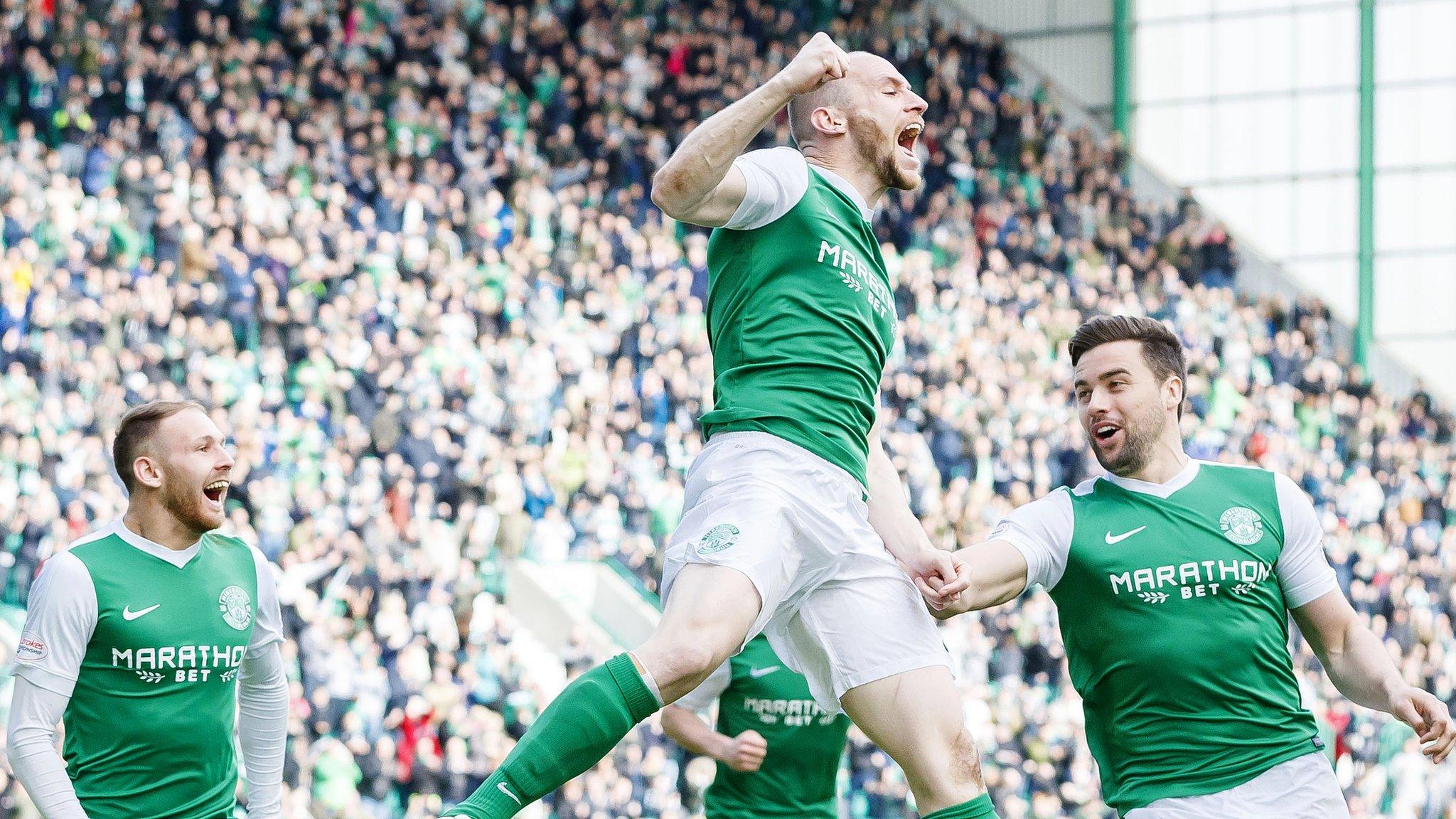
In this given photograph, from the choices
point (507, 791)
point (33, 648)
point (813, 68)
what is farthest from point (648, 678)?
point (33, 648)

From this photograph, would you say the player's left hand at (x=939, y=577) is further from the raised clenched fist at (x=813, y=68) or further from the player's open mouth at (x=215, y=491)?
the player's open mouth at (x=215, y=491)

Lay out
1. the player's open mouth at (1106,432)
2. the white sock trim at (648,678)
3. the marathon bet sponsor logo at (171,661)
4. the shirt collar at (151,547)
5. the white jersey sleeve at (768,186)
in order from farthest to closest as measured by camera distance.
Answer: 1. the shirt collar at (151,547)
2. the marathon bet sponsor logo at (171,661)
3. the player's open mouth at (1106,432)
4. the white jersey sleeve at (768,186)
5. the white sock trim at (648,678)

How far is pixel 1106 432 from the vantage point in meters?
5.53

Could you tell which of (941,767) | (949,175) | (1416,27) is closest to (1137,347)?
(941,767)

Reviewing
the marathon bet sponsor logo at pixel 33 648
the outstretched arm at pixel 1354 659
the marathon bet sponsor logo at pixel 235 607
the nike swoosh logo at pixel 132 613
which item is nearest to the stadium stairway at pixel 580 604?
the marathon bet sponsor logo at pixel 235 607

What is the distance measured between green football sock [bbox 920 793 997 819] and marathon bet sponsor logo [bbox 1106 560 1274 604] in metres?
0.95

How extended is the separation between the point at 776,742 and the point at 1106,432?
92.7 inches

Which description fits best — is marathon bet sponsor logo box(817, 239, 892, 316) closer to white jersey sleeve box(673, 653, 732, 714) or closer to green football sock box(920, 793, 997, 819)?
green football sock box(920, 793, 997, 819)

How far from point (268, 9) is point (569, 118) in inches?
145

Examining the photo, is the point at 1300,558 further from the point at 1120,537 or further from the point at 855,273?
the point at 855,273

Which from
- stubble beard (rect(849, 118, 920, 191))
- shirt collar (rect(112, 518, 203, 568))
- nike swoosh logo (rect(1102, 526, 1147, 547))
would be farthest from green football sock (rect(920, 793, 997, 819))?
shirt collar (rect(112, 518, 203, 568))

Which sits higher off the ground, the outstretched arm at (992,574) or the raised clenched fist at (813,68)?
the raised clenched fist at (813,68)

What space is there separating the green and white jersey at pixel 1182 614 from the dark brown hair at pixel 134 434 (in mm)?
2745

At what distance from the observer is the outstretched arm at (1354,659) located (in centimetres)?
518
